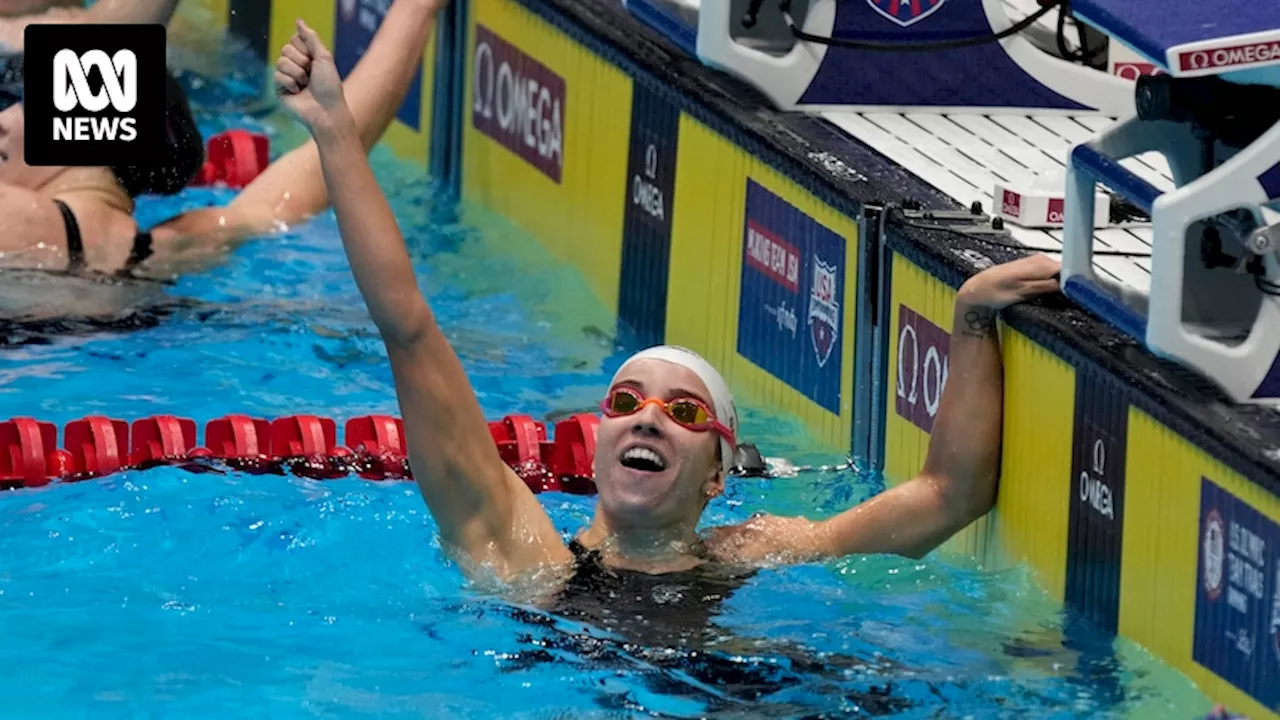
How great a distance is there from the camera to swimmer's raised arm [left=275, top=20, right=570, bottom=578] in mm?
3980

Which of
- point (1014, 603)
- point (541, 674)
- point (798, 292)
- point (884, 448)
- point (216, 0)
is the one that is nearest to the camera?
point (541, 674)

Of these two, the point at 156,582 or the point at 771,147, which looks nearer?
the point at 156,582

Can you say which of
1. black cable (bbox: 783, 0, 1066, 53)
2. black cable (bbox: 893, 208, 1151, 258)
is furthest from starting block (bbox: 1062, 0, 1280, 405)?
black cable (bbox: 783, 0, 1066, 53)

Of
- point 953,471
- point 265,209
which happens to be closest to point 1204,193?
point 953,471

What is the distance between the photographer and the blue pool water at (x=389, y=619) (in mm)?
4066

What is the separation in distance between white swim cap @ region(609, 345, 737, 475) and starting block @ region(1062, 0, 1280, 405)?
0.62 m

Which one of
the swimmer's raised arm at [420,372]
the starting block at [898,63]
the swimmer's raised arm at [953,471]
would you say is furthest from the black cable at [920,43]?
the swimmer's raised arm at [420,372]

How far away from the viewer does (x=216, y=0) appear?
361 inches

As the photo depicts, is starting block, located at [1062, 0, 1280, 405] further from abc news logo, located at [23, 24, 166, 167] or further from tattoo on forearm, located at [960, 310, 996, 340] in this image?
abc news logo, located at [23, 24, 166, 167]

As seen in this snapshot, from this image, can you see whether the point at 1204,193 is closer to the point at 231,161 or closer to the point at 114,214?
the point at 114,214

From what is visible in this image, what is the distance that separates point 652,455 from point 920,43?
179 cm

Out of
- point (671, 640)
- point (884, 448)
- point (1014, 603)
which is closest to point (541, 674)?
point (671, 640)

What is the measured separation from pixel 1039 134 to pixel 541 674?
217 centimetres

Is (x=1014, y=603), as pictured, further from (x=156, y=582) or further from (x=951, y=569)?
(x=156, y=582)
